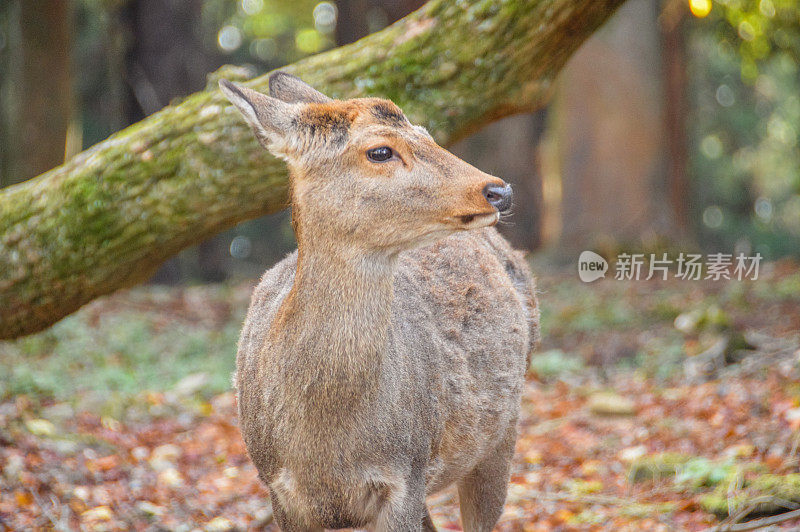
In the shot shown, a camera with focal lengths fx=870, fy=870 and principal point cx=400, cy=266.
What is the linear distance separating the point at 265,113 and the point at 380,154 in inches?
20.8

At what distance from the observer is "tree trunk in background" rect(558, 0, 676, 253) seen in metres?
13.2

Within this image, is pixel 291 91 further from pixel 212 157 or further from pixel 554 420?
pixel 554 420

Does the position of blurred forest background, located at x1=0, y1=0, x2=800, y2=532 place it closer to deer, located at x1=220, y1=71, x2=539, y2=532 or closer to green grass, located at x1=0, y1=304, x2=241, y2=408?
green grass, located at x1=0, y1=304, x2=241, y2=408

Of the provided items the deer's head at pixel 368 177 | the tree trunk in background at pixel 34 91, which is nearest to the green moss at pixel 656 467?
the deer's head at pixel 368 177

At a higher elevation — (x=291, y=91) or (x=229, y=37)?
(x=229, y=37)

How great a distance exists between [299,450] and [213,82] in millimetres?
2511

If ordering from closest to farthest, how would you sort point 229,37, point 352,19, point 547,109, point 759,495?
1. point 759,495
2. point 352,19
3. point 547,109
4. point 229,37

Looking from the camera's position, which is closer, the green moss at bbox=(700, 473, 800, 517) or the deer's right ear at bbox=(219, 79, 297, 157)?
the deer's right ear at bbox=(219, 79, 297, 157)

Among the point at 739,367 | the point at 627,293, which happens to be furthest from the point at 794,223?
the point at 739,367

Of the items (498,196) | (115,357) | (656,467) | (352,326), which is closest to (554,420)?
(656,467)

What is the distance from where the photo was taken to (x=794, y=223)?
73.8 feet

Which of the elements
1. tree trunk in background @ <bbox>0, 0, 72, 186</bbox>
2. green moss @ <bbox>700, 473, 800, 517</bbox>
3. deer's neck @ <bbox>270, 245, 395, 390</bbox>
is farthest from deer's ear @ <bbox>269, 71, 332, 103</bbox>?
tree trunk in background @ <bbox>0, 0, 72, 186</bbox>

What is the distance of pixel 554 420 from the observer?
7.78 meters

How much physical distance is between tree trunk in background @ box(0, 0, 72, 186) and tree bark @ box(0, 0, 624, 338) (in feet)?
18.0
